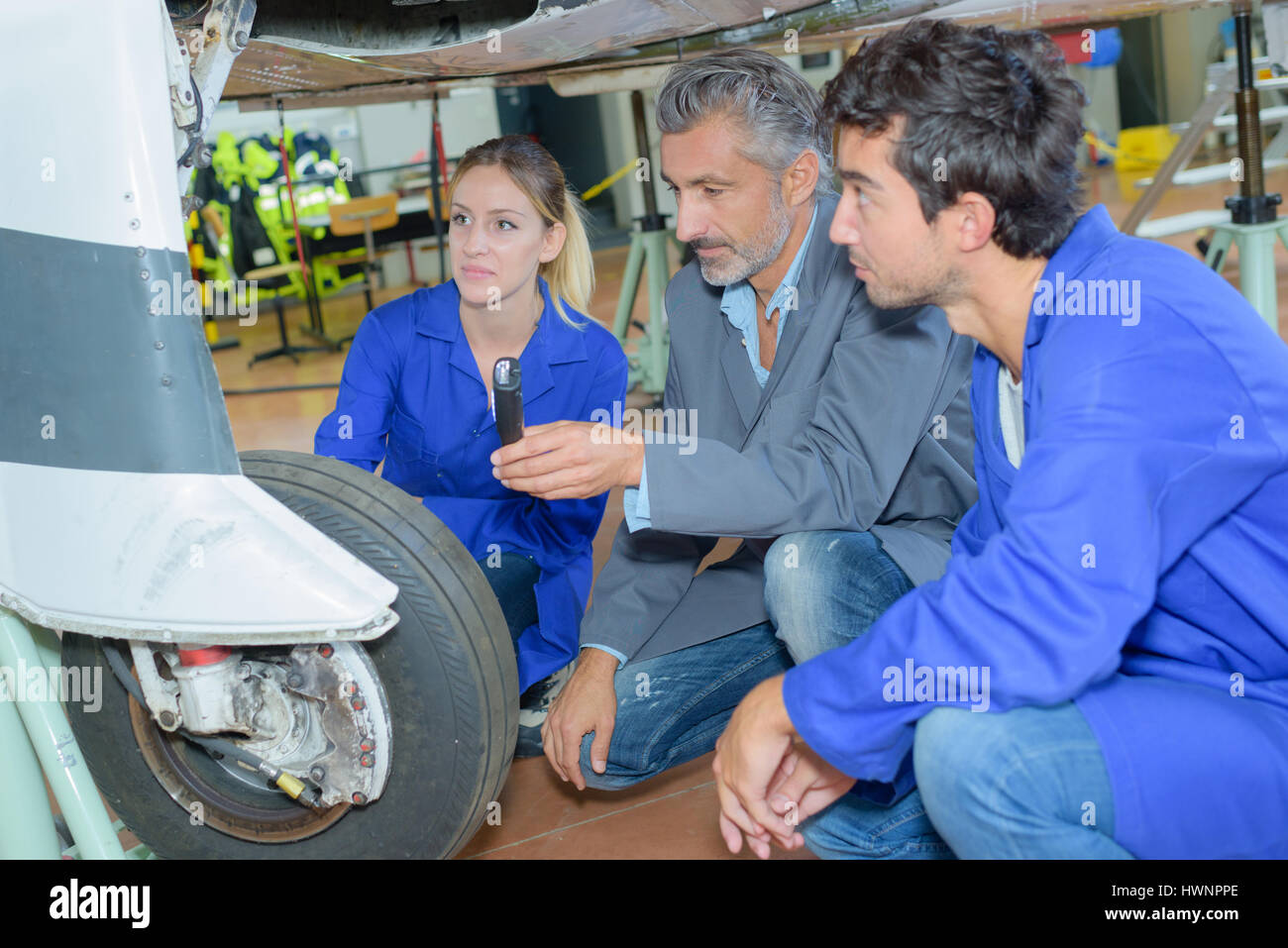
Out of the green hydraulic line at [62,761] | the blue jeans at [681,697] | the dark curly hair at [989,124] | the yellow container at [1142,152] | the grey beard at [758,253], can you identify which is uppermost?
the yellow container at [1142,152]

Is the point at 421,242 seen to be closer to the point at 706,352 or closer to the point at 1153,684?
the point at 706,352

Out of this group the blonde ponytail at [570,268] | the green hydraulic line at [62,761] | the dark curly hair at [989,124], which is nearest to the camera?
the dark curly hair at [989,124]

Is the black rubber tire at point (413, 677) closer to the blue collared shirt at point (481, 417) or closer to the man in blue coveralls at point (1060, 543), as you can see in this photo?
the man in blue coveralls at point (1060, 543)

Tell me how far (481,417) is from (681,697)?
59cm

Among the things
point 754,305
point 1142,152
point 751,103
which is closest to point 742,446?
point 754,305

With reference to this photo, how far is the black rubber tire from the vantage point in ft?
3.94

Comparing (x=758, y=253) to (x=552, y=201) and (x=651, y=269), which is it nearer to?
(x=552, y=201)

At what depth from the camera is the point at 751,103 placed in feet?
5.10

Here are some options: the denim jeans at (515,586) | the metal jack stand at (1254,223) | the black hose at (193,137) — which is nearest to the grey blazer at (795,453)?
the denim jeans at (515,586)

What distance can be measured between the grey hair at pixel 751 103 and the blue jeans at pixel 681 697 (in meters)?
0.56

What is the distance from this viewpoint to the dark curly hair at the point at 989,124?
109 centimetres

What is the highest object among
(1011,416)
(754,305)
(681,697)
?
(754,305)

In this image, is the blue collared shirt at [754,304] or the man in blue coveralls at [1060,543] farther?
the blue collared shirt at [754,304]

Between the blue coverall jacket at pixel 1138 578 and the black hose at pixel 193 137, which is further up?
the black hose at pixel 193 137
